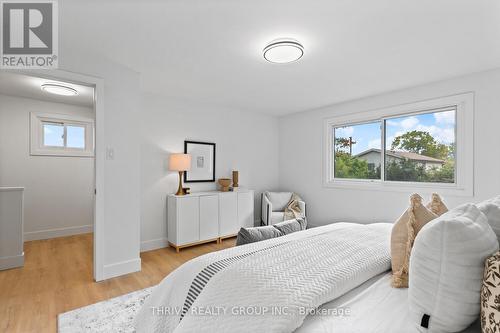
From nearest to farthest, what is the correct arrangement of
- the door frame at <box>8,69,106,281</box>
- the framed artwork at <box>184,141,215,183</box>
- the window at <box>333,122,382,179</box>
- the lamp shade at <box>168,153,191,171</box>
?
the door frame at <box>8,69,106,281</box>
the lamp shade at <box>168,153,191,171</box>
the window at <box>333,122,382,179</box>
the framed artwork at <box>184,141,215,183</box>

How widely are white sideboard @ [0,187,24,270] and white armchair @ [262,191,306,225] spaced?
341cm

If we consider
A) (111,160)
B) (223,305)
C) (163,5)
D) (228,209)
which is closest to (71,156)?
(111,160)

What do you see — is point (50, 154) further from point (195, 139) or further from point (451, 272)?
point (451, 272)

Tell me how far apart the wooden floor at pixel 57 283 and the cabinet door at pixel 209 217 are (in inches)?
7.9

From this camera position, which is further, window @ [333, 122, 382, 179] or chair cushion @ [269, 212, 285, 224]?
chair cushion @ [269, 212, 285, 224]

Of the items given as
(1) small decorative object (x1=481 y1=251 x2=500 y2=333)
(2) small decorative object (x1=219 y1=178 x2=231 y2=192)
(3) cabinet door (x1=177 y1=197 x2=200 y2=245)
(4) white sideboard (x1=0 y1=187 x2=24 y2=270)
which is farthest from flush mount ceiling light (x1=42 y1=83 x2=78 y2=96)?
(1) small decorative object (x1=481 y1=251 x2=500 y2=333)

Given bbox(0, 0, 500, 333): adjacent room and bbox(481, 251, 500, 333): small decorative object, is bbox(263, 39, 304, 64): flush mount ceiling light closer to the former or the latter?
bbox(0, 0, 500, 333): adjacent room

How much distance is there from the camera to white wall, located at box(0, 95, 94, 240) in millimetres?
3820

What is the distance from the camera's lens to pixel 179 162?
3572 millimetres

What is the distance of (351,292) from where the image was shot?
1093 millimetres

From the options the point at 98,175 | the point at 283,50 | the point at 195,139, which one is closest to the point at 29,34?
the point at 98,175

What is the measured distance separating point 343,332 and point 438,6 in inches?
86.1

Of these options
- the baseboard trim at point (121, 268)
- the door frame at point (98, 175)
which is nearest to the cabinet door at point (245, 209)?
the baseboard trim at point (121, 268)

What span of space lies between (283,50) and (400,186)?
2621mm
